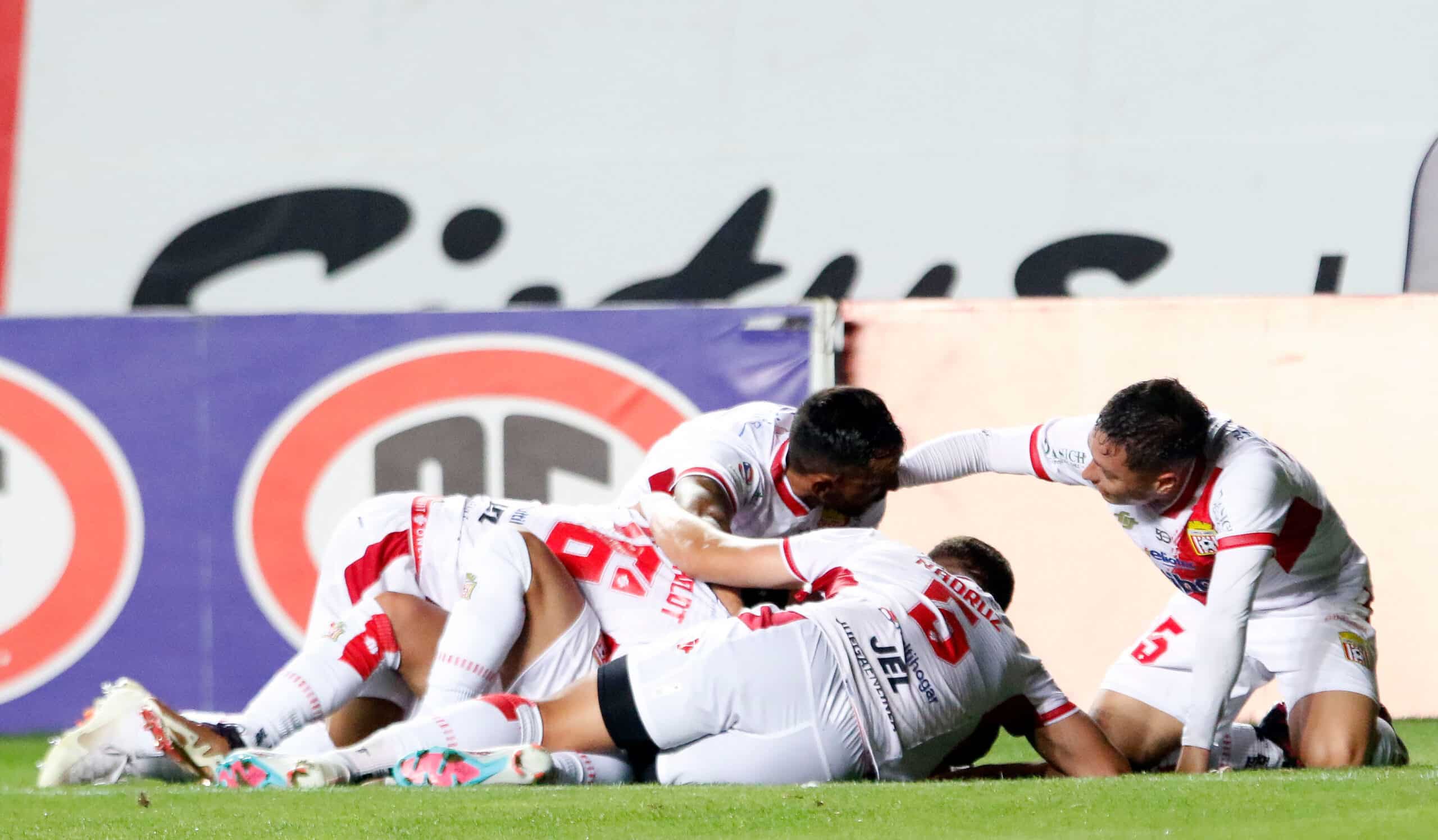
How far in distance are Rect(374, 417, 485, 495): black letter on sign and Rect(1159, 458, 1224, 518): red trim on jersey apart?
9.63 ft

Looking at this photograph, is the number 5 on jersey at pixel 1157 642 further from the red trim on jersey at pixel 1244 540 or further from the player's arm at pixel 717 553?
the player's arm at pixel 717 553

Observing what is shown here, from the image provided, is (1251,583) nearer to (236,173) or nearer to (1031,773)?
(1031,773)

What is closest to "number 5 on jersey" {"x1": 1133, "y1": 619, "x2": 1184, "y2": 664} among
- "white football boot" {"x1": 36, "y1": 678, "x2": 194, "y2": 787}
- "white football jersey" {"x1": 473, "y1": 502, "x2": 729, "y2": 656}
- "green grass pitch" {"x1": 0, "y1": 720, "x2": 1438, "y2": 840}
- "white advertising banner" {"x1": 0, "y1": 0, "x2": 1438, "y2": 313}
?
"green grass pitch" {"x1": 0, "y1": 720, "x2": 1438, "y2": 840}

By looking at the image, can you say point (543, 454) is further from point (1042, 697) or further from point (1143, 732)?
point (1042, 697)

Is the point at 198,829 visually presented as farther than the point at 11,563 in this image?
No

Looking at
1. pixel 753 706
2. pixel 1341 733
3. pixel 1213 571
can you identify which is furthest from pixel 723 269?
pixel 753 706

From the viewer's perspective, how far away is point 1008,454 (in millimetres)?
4535

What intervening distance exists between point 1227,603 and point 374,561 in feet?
7.98

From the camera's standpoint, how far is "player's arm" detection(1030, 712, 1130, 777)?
3787 mm

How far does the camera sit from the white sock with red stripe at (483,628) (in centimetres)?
389

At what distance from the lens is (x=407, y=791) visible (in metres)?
3.33

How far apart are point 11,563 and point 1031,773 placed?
4.15 meters

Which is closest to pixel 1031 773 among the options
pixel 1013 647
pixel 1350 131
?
pixel 1013 647

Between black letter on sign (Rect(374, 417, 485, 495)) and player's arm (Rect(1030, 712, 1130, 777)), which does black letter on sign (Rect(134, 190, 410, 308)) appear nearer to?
black letter on sign (Rect(374, 417, 485, 495))
